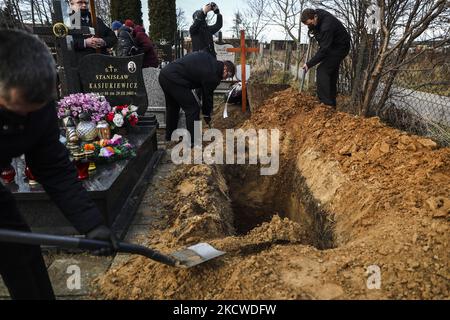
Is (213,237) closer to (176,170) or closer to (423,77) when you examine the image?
(176,170)

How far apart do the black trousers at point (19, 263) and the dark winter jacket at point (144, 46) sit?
5.60 meters

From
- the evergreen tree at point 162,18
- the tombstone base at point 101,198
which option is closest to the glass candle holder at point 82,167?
the tombstone base at point 101,198

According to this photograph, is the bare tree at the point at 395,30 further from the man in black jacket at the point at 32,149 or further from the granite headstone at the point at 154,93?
the man in black jacket at the point at 32,149

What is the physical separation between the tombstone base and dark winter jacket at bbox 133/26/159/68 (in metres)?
3.75

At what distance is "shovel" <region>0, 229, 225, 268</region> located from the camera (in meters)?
1.53

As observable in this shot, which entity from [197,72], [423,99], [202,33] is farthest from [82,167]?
[423,99]

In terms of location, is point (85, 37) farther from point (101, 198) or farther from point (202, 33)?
point (101, 198)

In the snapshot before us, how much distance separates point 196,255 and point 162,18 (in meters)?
14.2

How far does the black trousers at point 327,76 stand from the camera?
5.46 metres

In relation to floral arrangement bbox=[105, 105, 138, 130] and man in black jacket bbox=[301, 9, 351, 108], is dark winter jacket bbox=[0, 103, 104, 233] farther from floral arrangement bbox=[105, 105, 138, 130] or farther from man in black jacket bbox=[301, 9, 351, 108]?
man in black jacket bbox=[301, 9, 351, 108]

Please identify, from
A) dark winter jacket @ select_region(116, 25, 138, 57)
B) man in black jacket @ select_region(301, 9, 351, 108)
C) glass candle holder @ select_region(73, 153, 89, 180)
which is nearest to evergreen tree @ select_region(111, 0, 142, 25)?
dark winter jacket @ select_region(116, 25, 138, 57)

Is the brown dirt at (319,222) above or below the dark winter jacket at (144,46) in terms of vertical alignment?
below

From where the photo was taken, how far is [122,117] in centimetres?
420
